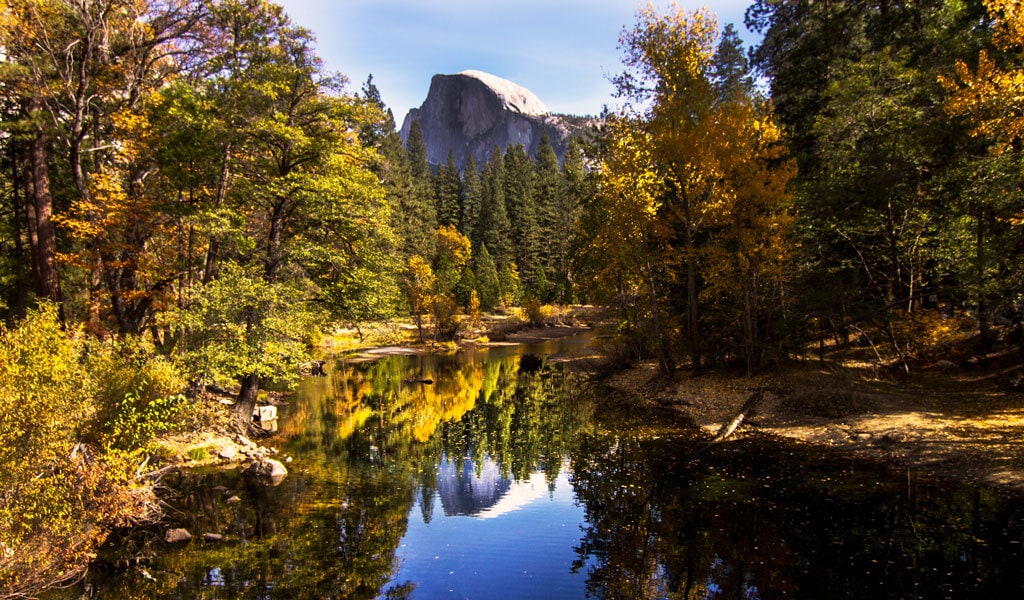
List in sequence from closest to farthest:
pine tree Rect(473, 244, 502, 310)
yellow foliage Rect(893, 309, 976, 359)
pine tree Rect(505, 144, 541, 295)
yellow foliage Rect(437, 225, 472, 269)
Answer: yellow foliage Rect(893, 309, 976, 359) → pine tree Rect(473, 244, 502, 310) → yellow foliage Rect(437, 225, 472, 269) → pine tree Rect(505, 144, 541, 295)

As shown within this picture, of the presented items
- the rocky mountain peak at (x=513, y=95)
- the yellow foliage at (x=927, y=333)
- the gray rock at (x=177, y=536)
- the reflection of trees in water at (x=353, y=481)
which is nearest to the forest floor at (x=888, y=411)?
the yellow foliage at (x=927, y=333)

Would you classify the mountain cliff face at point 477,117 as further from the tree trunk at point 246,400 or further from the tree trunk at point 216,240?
the tree trunk at point 246,400

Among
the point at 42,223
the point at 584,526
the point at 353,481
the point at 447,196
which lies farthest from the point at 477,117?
the point at 584,526

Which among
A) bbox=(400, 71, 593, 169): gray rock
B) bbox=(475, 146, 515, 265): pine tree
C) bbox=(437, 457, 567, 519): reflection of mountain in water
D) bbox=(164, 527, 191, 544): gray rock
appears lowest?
bbox=(437, 457, 567, 519): reflection of mountain in water

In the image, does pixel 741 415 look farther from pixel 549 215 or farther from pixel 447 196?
pixel 447 196

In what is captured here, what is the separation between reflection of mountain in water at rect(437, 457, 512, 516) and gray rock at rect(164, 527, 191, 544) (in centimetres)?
522

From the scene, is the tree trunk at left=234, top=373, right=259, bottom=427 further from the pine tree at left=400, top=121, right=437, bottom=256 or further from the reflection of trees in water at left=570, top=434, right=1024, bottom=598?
the pine tree at left=400, top=121, right=437, bottom=256

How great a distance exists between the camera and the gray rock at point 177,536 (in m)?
10.1

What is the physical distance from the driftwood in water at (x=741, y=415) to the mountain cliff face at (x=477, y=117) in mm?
161011

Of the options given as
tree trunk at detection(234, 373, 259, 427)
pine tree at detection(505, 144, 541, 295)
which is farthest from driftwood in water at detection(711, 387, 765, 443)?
pine tree at detection(505, 144, 541, 295)

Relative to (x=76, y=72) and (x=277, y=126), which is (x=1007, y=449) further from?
(x=76, y=72)

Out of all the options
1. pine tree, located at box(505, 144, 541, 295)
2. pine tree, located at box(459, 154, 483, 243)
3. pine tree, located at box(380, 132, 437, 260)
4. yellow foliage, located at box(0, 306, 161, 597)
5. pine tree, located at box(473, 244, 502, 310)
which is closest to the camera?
yellow foliage, located at box(0, 306, 161, 597)

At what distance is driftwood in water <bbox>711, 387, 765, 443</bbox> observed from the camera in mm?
15527

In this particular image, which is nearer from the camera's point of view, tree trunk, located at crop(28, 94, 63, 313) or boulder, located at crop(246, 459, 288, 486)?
boulder, located at crop(246, 459, 288, 486)
